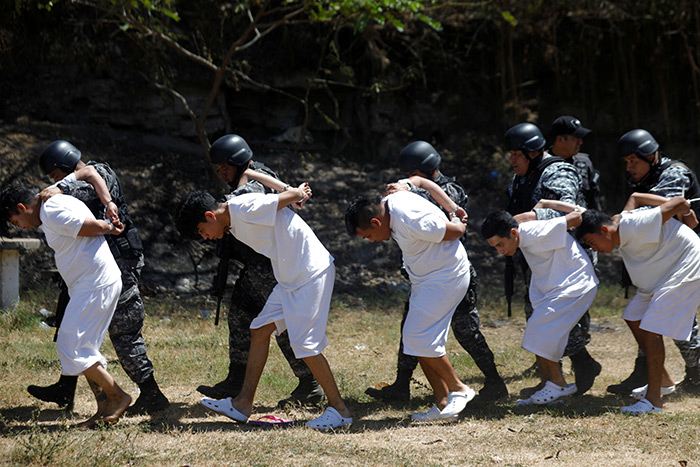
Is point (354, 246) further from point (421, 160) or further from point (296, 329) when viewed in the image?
point (296, 329)

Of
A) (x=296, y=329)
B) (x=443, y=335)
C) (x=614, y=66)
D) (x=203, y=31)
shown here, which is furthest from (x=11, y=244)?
(x=614, y=66)

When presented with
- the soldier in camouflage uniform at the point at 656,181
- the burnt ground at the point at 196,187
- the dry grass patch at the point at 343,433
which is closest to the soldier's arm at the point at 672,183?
the soldier in camouflage uniform at the point at 656,181

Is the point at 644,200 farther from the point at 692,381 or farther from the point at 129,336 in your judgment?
the point at 129,336

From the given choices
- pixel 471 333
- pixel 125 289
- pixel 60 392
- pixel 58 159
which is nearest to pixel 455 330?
pixel 471 333

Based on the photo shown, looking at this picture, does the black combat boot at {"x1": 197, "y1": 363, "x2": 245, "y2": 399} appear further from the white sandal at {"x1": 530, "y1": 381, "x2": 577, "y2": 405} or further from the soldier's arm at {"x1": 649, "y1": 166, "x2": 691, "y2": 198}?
the soldier's arm at {"x1": 649, "y1": 166, "x2": 691, "y2": 198}

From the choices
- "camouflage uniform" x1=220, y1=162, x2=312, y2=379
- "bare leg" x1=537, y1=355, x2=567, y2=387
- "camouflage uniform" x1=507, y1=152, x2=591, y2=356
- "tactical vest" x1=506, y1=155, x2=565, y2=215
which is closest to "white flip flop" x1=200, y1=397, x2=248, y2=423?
"camouflage uniform" x1=220, y1=162, x2=312, y2=379

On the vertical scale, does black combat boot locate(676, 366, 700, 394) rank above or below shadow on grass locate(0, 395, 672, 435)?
below

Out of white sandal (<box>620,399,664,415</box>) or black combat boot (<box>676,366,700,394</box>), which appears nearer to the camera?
white sandal (<box>620,399,664,415</box>)

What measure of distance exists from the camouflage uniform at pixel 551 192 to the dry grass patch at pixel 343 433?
0.45 m

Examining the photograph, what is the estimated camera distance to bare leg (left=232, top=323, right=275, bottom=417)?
15.1 feet

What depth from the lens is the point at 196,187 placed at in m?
11.0

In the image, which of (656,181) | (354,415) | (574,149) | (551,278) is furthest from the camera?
(574,149)

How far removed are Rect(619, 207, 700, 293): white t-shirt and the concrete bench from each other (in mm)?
5625

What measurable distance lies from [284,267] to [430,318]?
93cm
